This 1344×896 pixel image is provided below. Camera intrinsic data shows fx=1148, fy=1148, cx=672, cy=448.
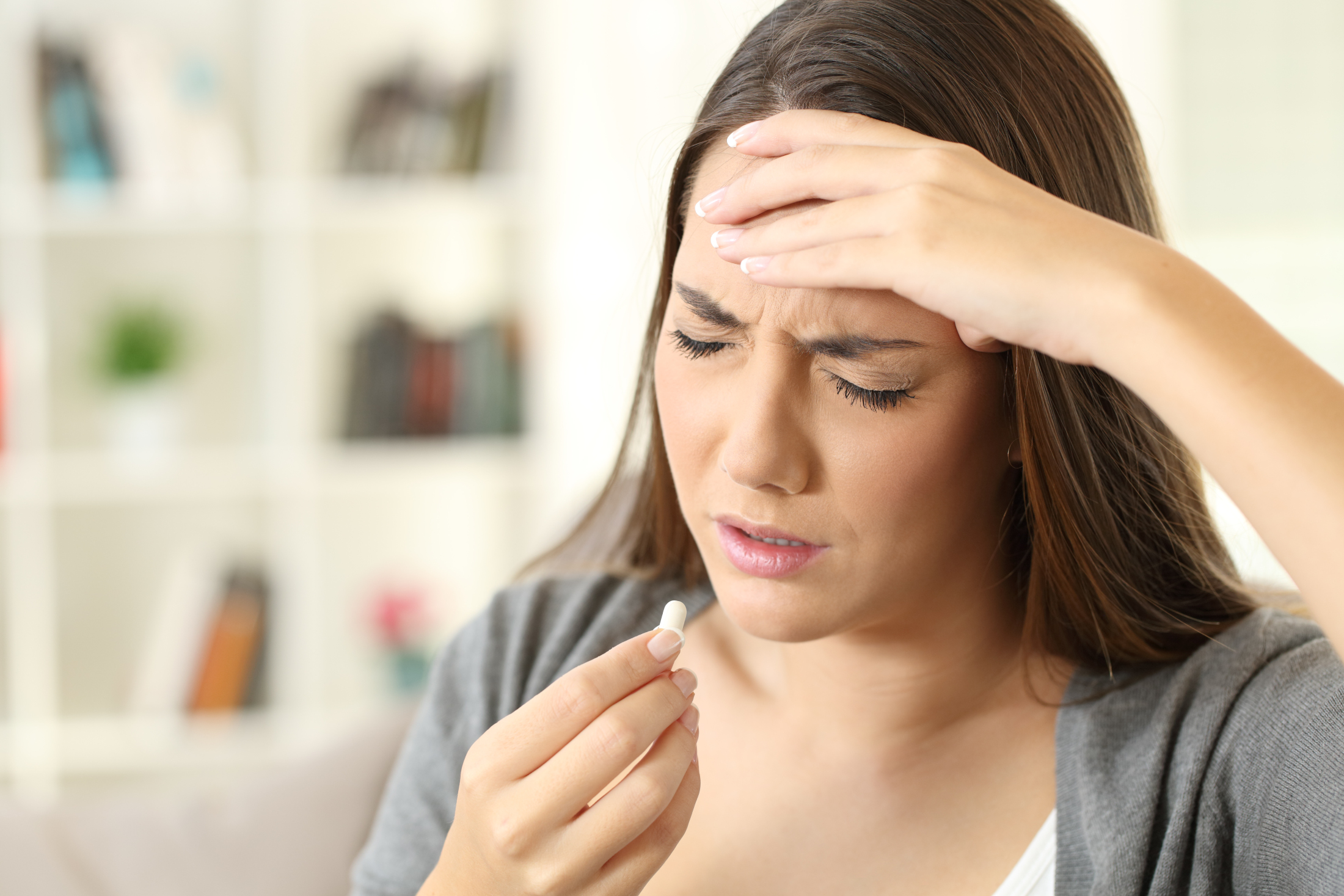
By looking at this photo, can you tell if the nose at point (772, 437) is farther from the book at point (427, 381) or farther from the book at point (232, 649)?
the book at point (232, 649)

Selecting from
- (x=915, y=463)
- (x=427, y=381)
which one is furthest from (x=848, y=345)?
(x=427, y=381)

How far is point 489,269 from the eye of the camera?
3008mm

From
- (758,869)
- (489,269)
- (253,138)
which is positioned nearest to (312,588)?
(489,269)

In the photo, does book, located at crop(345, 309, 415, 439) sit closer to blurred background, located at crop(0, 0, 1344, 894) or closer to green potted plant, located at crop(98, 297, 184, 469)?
blurred background, located at crop(0, 0, 1344, 894)

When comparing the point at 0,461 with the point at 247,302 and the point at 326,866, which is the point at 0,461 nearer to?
the point at 247,302

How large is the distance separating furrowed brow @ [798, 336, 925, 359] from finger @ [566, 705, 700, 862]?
32cm

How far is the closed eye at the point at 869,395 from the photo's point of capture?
2.86 ft

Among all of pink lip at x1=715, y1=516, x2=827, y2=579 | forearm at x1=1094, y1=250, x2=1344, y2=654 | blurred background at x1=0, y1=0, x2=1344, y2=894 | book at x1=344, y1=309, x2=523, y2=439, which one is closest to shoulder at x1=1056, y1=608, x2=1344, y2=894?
forearm at x1=1094, y1=250, x2=1344, y2=654

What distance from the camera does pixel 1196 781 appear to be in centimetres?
94

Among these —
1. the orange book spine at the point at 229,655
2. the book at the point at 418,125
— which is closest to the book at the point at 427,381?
the book at the point at 418,125

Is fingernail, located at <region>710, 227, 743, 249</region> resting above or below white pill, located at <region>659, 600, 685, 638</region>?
above

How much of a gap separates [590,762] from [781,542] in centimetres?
24

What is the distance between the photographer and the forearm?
723mm

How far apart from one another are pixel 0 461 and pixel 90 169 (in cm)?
69
